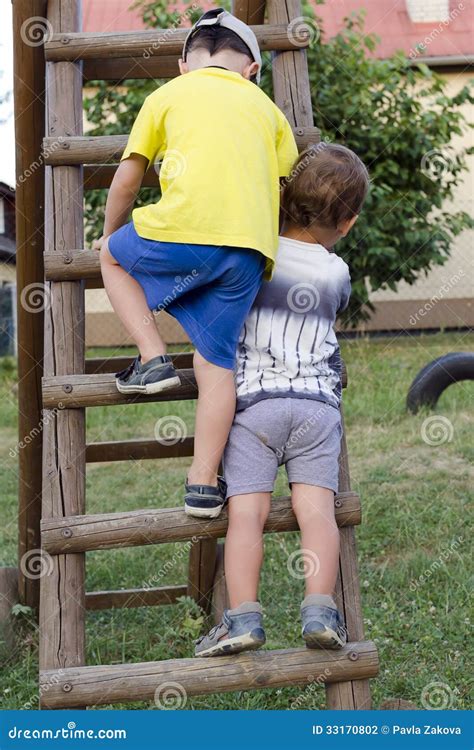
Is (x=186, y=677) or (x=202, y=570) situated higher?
(x=202, y=570)

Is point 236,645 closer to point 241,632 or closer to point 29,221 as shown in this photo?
point 241,632

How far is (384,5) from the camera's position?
37.5 feet

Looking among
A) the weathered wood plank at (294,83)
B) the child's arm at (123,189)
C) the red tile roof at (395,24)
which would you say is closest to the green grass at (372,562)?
the child's arm at (123,189)

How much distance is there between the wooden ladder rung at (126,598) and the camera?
11.9 feet

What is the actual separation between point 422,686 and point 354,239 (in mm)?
5647

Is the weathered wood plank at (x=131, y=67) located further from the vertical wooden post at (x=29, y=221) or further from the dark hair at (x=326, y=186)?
the dark hair at (x=326, y=186)

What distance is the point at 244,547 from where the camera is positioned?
219 centimetres

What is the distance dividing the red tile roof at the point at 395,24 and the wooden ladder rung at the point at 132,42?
873 centimetres

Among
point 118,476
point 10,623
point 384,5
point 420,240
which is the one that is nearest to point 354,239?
point 420,240

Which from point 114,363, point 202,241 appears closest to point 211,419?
point 202,241

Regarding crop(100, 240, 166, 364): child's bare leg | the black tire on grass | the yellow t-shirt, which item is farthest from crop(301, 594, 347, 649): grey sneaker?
the black tire on grass

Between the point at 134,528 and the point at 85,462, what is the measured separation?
32 cm

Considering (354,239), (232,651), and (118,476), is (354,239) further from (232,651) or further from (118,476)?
(232,651)

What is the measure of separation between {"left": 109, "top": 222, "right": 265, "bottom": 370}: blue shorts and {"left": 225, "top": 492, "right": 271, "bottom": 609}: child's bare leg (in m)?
0.34
